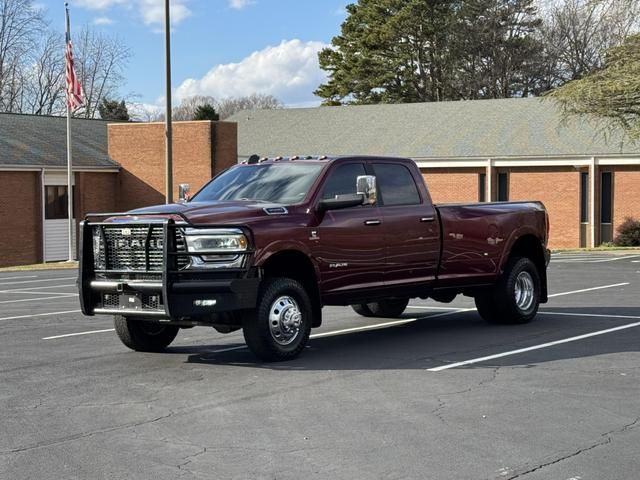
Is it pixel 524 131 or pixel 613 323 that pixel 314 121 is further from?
pixel 613 323

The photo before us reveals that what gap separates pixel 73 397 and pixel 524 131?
38218mm

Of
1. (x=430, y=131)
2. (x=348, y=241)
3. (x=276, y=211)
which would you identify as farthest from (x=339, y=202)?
(x=430, y=131)

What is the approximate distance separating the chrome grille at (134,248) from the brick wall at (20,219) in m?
32.1

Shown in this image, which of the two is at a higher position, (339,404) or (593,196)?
(593,196)

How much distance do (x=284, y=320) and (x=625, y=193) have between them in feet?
110

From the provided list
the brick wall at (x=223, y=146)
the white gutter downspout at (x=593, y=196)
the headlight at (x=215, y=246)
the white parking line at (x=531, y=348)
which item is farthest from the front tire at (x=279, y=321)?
the brick wall at (x=223, y=146)

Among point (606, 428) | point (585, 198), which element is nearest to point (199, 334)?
point (606, 428)

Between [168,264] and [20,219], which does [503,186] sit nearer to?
[20,219]

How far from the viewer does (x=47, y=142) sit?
45.2m

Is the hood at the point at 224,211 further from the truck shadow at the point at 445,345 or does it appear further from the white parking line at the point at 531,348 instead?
the white parking line at the point at 531,348

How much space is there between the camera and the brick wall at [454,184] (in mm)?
45250

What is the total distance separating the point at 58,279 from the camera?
85.7ft

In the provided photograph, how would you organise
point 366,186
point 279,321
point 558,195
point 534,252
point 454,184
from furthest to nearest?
point 454,184 → point 558,195 → point 534,252 → point 366,186 → point 279,321

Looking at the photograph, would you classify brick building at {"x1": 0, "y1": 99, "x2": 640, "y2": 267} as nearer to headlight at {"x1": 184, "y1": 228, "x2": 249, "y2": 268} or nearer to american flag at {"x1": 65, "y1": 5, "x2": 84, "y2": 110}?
american flag at {"x1": 65, "y1": 5, "x2": 84, "y2": 110}
